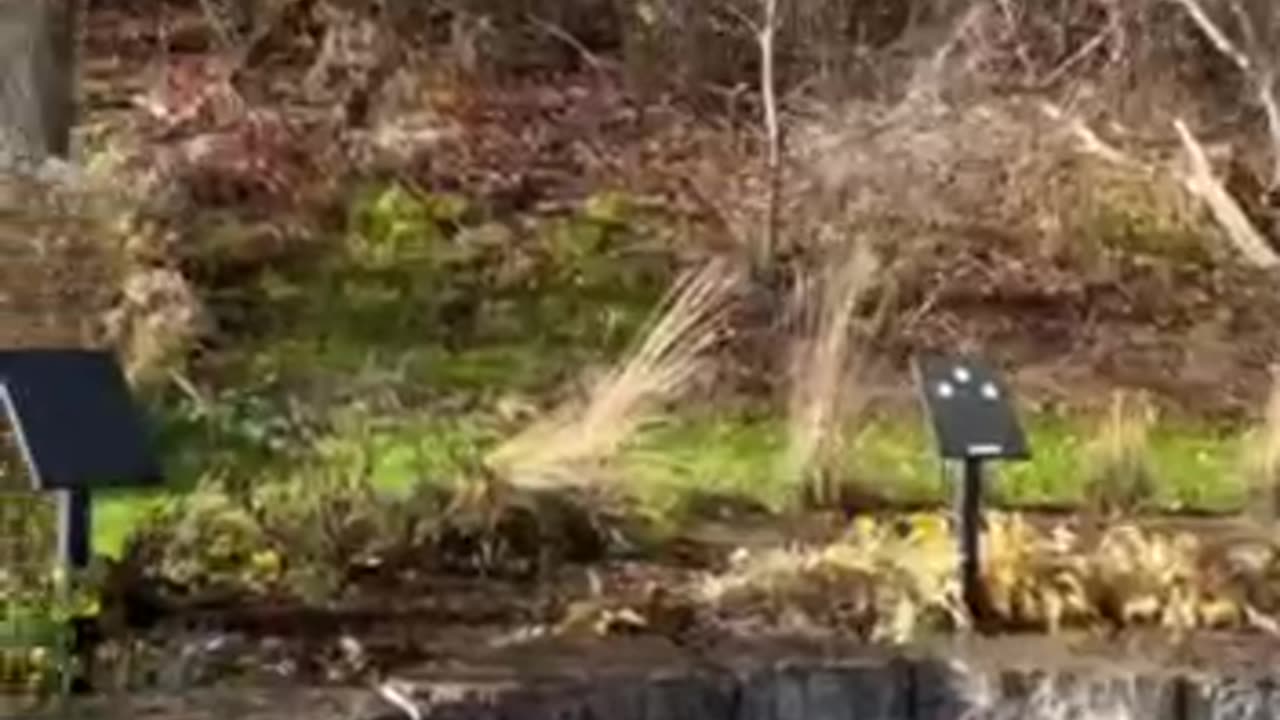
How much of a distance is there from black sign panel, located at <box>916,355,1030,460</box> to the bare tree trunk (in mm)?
3947

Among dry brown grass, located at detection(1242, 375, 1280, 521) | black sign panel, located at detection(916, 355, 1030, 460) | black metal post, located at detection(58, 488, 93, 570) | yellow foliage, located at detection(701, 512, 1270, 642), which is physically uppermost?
black sign panel, located at detection(916, 355, 1030, 460)

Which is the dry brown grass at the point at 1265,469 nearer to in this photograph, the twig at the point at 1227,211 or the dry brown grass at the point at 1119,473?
the dry brown grass at the point at 1119,473

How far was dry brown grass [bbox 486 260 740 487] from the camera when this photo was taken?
750cm

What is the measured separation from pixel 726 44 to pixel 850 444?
3.06m

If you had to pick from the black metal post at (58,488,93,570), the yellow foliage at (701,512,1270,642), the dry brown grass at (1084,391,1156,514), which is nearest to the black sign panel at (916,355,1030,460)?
the yellow foliage at (701,512,1270,642)

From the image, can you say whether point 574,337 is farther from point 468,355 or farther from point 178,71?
point 178,71

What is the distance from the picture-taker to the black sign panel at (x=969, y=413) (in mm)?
6688

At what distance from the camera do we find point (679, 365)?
8.73 m

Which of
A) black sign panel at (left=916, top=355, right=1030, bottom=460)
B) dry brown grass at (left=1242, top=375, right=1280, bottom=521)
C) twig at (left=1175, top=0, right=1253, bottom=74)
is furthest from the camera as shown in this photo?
twig at (left=1175, top=0, right=1253, bottom=74)

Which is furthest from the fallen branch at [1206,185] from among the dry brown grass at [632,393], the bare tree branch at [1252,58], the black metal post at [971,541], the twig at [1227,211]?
the black metal post at [971,541]

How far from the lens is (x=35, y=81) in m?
10.2

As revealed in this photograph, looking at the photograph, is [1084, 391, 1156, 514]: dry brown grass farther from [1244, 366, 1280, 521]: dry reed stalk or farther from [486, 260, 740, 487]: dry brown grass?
[486, 260, 740, 487]: dry brown grass

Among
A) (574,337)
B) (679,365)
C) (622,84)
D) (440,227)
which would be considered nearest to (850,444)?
(679,365)

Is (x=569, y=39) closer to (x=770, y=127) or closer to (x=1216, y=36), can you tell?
(x=770, y=127)
